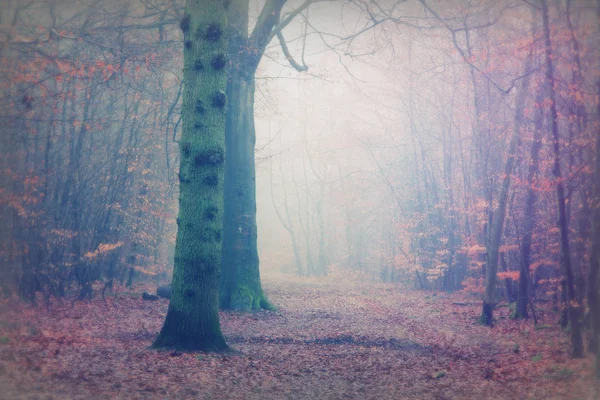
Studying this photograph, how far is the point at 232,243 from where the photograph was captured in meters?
11.4

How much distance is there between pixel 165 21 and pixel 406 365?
31.1ft

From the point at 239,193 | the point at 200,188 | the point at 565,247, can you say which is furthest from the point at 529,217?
the point at 200,188

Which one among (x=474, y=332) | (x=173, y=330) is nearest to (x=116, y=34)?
(x=173, y=330)

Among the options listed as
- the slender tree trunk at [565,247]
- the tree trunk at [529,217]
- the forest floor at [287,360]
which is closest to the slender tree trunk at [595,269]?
the slender tree trunk at [565,247]

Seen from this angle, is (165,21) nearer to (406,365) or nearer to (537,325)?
(406,365)

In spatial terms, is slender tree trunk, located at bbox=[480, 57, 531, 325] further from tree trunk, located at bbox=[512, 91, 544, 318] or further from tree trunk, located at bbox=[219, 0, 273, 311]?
tree trunk, located at bbox=[219, 0, 273, 311]

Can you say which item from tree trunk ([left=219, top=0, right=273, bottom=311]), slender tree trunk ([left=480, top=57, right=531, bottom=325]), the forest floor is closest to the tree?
tree trunk ([left=219, top=0, right=273, bottom=311])

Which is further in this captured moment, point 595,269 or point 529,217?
point 529,217

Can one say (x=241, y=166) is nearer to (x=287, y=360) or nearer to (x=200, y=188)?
(x=200, y=188)

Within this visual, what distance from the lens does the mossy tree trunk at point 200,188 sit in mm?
6180

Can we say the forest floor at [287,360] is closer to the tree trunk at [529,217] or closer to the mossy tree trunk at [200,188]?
the mossy tree trunk at [200,188]

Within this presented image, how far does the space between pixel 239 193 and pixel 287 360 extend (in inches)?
224

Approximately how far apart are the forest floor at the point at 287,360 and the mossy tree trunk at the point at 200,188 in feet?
1.45

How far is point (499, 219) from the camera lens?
996cm
